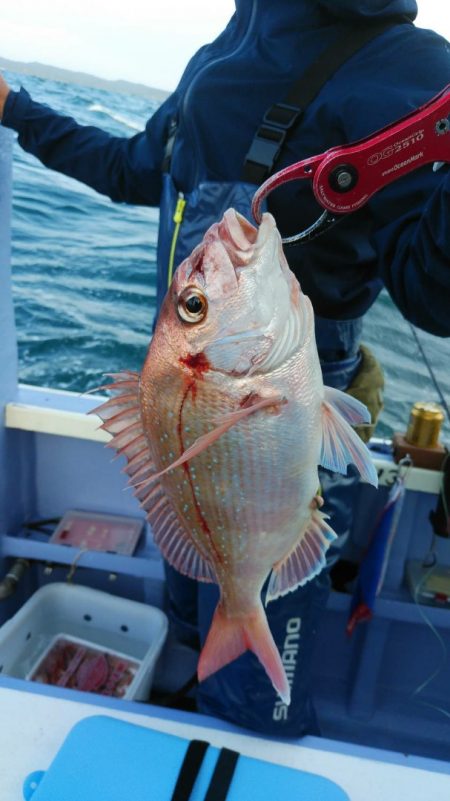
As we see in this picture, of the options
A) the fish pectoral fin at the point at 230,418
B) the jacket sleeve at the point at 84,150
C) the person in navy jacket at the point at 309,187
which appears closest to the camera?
the fish pectoral fin at the point at 230,418

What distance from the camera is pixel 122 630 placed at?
8.00ft

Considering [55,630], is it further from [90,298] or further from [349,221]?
[90,298]

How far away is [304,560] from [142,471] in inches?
12.1

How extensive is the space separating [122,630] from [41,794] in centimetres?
106

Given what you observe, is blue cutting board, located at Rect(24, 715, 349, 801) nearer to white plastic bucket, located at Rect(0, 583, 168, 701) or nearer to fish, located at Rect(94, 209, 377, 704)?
fish, located at Rect(94, 209, 377, 704)

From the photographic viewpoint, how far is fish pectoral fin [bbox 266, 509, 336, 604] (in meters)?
1.11

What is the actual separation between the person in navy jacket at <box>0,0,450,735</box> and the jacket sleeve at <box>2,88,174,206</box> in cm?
25

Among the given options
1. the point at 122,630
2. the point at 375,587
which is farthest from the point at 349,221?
the point at 122,630

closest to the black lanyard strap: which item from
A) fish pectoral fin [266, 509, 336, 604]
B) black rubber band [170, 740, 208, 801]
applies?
fish pectoral fin [266, 509, 336, 604]

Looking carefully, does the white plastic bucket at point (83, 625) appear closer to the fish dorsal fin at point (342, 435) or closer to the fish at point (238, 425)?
the fish at point (238, 425)

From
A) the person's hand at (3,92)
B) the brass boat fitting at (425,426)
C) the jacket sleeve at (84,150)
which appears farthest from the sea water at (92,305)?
the person's hand at (3,92)

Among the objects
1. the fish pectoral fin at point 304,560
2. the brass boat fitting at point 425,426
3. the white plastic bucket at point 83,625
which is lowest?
the white plastic bucket at point 83,625

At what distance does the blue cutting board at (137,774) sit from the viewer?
1.41 m

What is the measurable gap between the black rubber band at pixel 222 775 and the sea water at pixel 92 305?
207 centimetres
